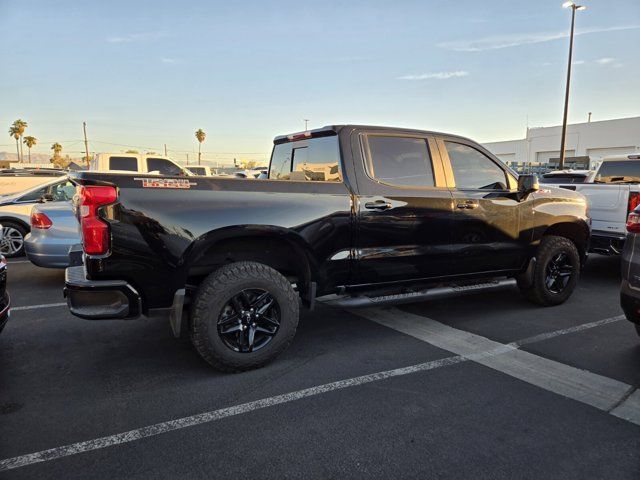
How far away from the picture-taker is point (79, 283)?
10.9 ft

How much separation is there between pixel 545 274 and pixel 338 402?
343 cm

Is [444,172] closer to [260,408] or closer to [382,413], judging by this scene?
[382,413]

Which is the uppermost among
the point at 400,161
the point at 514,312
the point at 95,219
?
the point at 400,161

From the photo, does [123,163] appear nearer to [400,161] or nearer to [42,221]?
[42,221]

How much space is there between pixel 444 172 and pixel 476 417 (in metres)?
2.55

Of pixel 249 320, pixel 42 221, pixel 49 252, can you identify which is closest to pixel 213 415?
pixel 249 320

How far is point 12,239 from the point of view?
8969mm

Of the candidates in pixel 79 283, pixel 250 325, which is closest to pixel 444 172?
pixel 250 325

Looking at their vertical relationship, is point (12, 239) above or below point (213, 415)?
above

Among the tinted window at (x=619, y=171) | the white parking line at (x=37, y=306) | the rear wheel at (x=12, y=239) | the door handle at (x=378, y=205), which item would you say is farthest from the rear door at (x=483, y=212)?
the rear wheel at (x=12, y=239)

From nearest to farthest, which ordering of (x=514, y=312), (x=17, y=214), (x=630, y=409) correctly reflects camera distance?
(x=630, y=409) → (x=514, y=312) → (x=17, y=214)

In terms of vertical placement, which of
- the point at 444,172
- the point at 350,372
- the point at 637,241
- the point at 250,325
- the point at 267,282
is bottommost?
the point at 350,372

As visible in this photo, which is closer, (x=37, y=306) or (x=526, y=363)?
(x=526, y=363)

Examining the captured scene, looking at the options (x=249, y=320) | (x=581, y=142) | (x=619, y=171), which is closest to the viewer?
(x=249, y=320)
